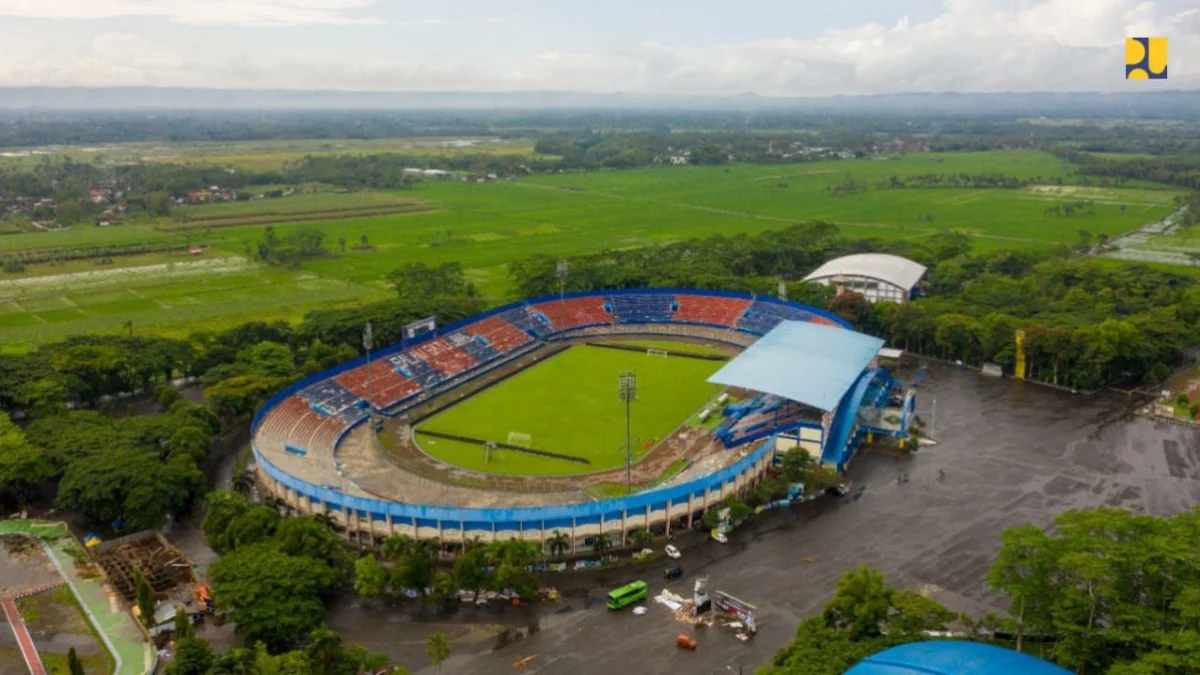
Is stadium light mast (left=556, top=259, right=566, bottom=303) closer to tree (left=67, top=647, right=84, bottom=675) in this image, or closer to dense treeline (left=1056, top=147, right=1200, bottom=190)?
tree (left=67, top=647, right=84, bottom=675)

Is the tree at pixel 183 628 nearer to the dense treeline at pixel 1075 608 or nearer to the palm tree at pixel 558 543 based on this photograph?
the palm tree at pixel 558 543

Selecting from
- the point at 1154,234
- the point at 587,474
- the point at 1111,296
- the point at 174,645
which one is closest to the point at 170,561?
the point at 174,645

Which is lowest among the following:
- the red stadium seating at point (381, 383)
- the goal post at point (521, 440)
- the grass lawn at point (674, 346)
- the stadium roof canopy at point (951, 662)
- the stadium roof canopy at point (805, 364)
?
the stadium roof canopy at point (951, 662)

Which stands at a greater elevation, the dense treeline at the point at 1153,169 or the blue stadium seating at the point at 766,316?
the dense treeline at the point at 1153,169

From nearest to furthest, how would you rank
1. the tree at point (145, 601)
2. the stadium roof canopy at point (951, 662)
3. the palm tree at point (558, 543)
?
the stadium roof canopy at point (951, 662), the tree at point (145, 601), the palm tree at point (558, 543)

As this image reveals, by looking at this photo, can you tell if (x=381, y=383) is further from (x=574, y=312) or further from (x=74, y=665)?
(x=74, y=665)

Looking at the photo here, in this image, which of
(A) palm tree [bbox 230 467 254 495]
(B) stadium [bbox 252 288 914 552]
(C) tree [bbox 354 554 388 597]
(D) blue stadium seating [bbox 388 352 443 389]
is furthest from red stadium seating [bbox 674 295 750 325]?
(C) tree [bbox 354 554 388 597]

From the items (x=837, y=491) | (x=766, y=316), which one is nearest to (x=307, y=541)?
(x=837, y=491)

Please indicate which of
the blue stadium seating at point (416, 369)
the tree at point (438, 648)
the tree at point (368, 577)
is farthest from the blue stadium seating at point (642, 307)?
the tree at point (438, 648)
